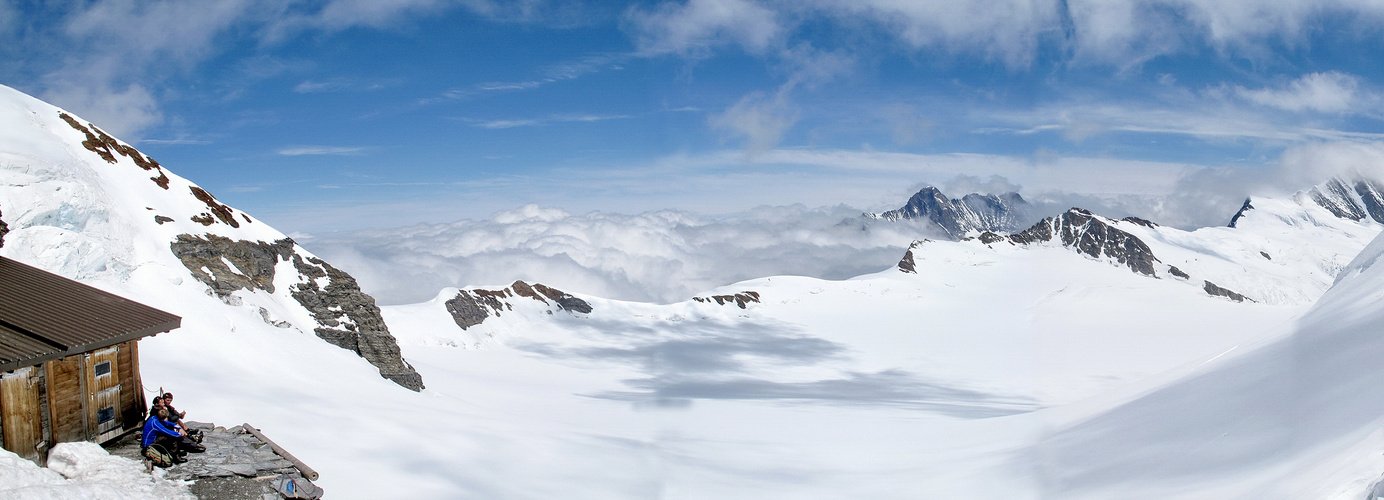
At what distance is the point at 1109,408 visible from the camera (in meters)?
28.2

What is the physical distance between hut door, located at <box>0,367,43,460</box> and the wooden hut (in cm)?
2

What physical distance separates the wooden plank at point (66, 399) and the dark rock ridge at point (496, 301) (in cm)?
9271

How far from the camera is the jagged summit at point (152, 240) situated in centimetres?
3119

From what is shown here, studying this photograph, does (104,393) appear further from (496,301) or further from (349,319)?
(496,301)

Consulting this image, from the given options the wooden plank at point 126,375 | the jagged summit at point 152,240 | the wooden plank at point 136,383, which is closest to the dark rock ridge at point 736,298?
the jagged summit at point 152,240

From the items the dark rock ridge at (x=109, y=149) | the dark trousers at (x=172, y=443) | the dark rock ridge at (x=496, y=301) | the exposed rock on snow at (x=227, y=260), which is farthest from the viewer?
the dark rock ridge at (x=496, y=301)

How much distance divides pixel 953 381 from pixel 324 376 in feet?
278

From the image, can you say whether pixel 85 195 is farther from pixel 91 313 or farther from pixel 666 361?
pixel 666 361

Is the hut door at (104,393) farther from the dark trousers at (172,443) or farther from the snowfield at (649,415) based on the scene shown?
the snowfield at (649,415)

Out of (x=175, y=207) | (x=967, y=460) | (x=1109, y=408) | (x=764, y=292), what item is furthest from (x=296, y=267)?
(x=764, y=292)

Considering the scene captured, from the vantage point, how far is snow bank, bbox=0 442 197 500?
11.3 m

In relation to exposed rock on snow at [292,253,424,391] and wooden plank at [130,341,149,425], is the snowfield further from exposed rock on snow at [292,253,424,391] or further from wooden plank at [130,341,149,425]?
wooden plank at [130,341,149,425]

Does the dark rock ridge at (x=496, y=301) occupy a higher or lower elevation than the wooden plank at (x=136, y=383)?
higher

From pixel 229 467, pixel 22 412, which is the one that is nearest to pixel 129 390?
pixel 22 412
